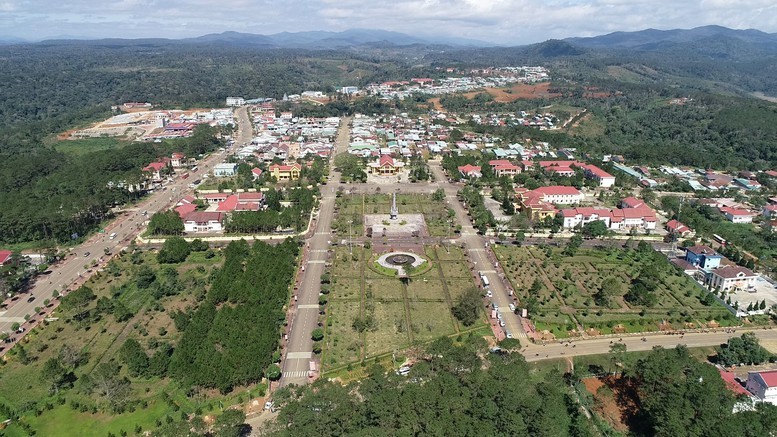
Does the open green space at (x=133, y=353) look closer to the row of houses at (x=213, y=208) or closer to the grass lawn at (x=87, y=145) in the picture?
the row of houses at (x=213, y=208)

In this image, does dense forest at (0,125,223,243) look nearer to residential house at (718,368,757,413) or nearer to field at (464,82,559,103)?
residential house at (718,368,757,413)

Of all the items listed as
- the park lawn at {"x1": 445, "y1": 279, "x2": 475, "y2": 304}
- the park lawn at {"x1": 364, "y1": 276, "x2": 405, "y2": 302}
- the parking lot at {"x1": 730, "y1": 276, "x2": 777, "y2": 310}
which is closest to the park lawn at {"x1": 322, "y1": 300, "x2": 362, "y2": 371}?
the park lawn at {"x1": 364, "y1": 276, "x2": 405, "y2": 302}

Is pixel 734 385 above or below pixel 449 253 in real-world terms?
above

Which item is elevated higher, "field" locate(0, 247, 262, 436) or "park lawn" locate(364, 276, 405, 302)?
"park lawn" locate(364, 276, 405, 302)

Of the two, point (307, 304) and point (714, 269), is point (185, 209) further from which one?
point (714, 269)

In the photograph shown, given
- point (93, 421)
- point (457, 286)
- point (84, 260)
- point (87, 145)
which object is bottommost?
point (84, 260)

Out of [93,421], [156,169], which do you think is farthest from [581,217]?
[156,169]

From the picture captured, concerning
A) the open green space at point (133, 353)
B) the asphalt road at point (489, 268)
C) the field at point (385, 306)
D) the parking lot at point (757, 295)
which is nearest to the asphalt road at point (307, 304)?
the field at point (385, 306)
